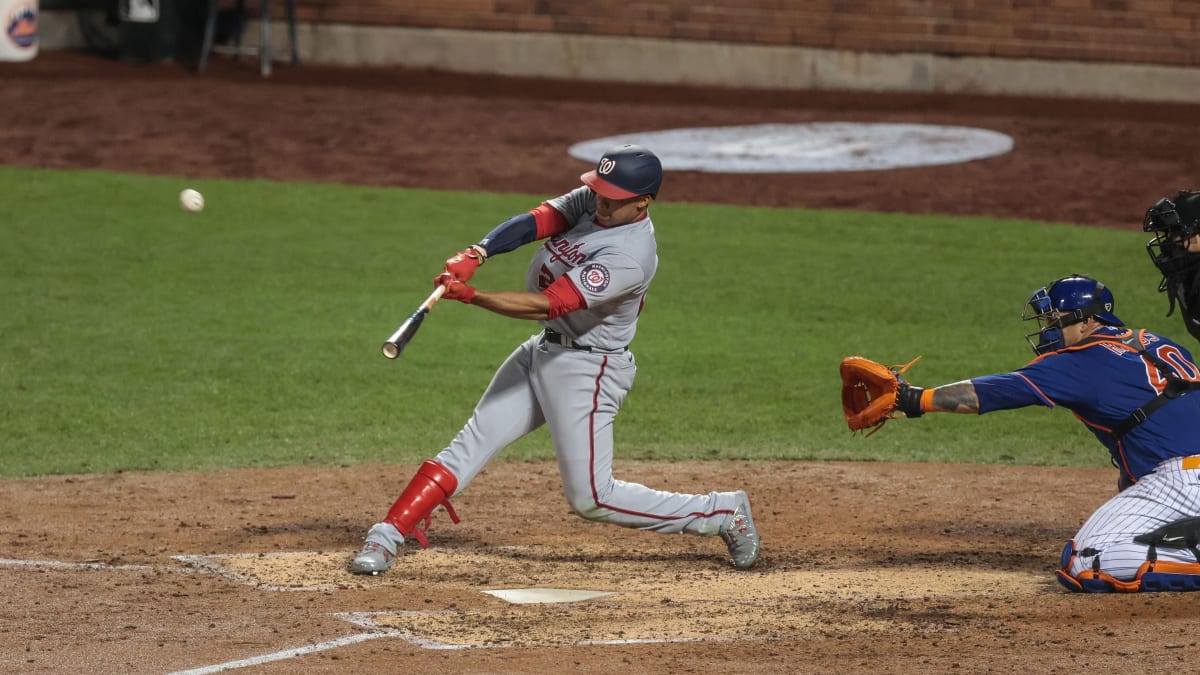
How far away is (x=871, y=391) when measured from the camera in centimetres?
567

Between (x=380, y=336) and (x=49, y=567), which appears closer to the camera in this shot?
(x=49, y=567)

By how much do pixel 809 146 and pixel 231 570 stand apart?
11.0m

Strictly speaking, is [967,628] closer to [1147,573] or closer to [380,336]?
[1147,573]

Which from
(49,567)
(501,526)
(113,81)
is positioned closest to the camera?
(49,567)

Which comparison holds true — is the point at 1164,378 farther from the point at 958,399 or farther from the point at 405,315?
the point at 405,315

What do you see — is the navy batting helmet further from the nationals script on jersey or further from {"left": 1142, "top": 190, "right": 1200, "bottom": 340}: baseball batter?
{"left": 1142, "top": 190, "right": 1200, "bottom": 340}: baseball batter

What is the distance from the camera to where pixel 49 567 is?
5.89 metres

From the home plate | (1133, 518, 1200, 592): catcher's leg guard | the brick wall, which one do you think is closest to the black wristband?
(1133, 518, 1200, 592): catcher's leg guard

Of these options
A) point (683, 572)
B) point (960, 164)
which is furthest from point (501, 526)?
point (960, 164)

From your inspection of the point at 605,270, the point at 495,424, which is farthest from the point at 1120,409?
the point at 495,424

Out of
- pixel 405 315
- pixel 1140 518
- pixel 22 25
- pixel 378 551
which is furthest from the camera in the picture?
pixel 22 25

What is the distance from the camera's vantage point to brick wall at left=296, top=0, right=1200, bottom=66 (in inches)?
665

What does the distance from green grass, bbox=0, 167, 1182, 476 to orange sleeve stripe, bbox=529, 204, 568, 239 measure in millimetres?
2383

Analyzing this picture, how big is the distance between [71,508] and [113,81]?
11.8 meters
